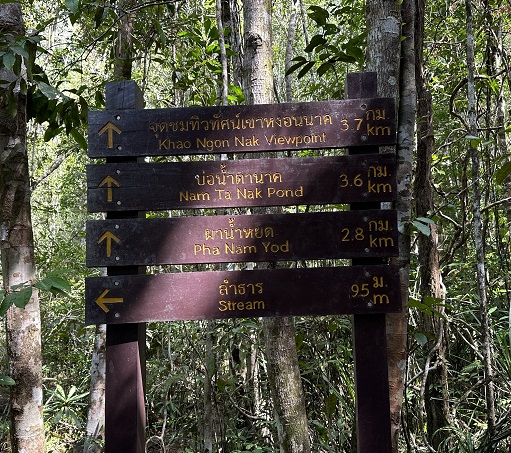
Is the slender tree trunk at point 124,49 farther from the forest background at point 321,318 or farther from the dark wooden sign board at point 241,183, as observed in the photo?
the dark wooden sign board at point 241,183

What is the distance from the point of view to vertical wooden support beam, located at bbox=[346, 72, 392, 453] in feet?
7.22

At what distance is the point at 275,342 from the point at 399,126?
140 centimetres

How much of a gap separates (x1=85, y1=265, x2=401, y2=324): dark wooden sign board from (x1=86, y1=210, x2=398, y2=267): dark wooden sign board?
0.07m

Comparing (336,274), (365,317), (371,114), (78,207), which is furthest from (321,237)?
(78,207)

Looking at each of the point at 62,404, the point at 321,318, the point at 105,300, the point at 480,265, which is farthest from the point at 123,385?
the point at 62,404

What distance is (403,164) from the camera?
9.24ft

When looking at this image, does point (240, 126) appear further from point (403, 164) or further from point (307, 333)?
point (307, 333)

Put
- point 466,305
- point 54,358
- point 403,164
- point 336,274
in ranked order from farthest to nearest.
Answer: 1. point 54,358
2. point 466,305
3. point 403,164
4. point 336,274

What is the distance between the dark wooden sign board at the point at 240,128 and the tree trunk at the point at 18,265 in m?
0.87

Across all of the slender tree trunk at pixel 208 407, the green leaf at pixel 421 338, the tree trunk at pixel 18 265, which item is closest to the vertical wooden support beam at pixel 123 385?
the tree trunk at pixel 18 265

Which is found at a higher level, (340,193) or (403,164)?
(403,164)

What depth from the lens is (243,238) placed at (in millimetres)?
2215

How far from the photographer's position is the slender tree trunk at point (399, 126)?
2.74 m

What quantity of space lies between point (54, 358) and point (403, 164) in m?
5.90
